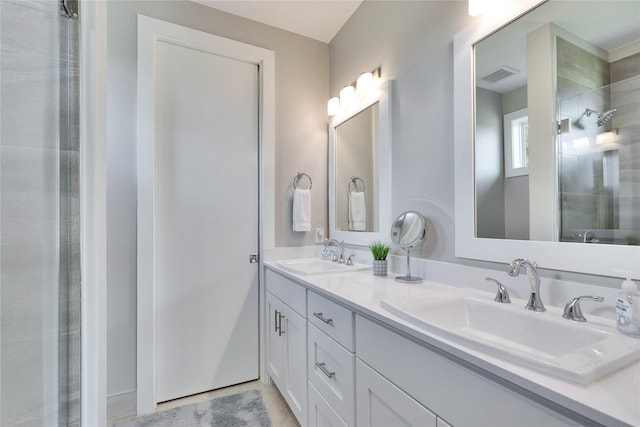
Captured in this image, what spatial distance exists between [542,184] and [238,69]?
1956 millimetres

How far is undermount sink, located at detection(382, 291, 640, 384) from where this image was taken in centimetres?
52

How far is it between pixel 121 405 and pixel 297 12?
8.91 feet

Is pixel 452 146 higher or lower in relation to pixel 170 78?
lower

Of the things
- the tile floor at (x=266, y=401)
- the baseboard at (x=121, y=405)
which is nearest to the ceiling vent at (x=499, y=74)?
the tile floor at (x=266, y=401)

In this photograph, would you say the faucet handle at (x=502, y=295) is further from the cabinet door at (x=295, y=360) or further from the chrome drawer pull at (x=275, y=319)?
the chrome drawer pull at (x=275, y=319)

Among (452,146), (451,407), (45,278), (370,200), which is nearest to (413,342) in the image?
(451,407)

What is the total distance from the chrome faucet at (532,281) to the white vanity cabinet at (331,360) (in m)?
0.54

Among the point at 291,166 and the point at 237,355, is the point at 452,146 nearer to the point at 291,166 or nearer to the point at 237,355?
the point at 291,166

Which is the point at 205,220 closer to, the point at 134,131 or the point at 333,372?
the point at 134,131

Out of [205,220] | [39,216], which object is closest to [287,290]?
[205,220]

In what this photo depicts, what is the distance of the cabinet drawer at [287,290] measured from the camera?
1.42 metres

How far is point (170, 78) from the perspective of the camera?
72.1 inches

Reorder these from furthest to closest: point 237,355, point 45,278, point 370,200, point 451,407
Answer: point 237,355, point 370,200, point 45,278, point 451,407

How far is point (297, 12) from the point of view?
1.98m
